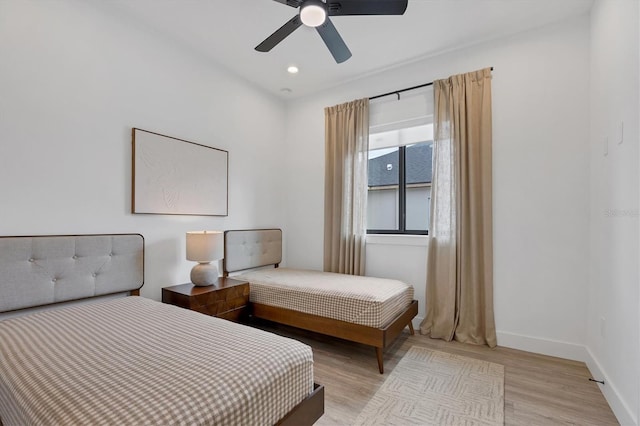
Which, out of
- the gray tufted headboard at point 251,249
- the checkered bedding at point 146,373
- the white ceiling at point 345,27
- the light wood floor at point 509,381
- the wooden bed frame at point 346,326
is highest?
the white ceiling at point 345,27

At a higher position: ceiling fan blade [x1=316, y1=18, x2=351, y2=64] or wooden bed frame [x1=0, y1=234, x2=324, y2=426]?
ceiling fan blade [x1=316, y1=18, x2=351, y2=64]

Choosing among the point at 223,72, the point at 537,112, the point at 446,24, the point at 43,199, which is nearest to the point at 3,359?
the point at 43,199

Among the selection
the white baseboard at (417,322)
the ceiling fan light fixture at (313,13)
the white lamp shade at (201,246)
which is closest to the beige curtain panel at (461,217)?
the white baseboard at (417,322)

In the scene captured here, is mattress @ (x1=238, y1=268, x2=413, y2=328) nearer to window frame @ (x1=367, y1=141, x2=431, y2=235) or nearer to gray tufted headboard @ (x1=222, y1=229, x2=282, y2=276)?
gray tufted headboard @ (x1=222, y1=229, x2=282, y2=276)

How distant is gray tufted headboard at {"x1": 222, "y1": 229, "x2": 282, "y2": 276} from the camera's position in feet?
10.7

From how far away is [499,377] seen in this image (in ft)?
7.10

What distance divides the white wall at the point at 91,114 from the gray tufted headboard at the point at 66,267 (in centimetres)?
11

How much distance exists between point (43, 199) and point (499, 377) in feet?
11.3

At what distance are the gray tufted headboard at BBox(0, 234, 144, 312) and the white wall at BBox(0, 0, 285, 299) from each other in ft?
0.37

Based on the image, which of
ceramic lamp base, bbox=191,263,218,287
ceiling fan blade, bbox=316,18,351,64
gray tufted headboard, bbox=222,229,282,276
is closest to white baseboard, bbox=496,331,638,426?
gray tufted headboard, bbox=222,229,282,276

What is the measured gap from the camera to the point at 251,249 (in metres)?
3.52

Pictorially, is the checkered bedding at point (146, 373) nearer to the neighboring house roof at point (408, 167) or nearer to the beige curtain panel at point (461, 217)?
the beige curtain panel at point (461, 217)

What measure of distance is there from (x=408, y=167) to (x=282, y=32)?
1940 mm

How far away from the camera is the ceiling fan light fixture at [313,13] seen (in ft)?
6.06
